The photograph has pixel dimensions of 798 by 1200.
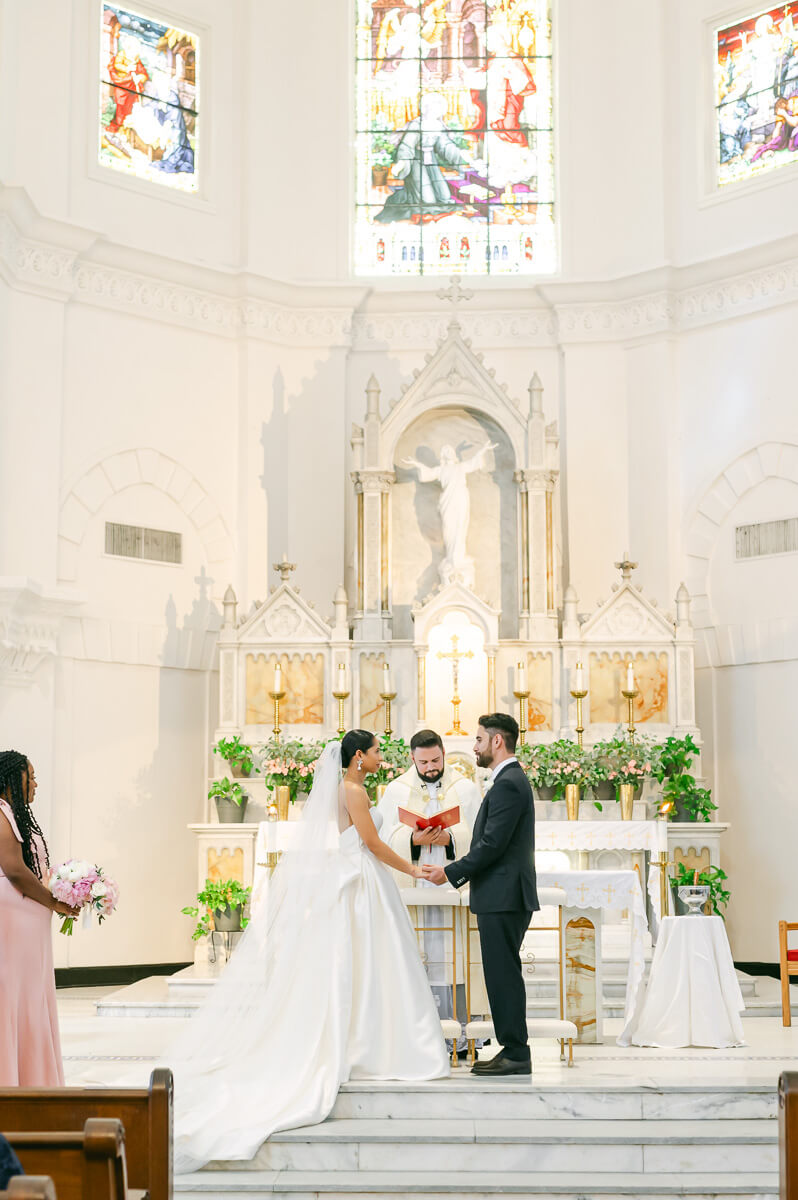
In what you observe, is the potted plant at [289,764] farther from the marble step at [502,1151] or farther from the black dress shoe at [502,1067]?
the marble step at [502,1151]

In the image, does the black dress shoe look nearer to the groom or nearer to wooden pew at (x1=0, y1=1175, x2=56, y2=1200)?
the groom

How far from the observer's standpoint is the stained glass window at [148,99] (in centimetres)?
1470

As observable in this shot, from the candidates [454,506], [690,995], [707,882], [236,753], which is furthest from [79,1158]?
[454,506]

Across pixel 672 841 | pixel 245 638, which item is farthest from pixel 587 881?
pixel 245 638

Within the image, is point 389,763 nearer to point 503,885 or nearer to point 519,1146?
point 503,885

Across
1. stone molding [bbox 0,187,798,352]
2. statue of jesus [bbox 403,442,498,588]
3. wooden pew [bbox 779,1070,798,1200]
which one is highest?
stone molding [bbox 0,187,798,352]

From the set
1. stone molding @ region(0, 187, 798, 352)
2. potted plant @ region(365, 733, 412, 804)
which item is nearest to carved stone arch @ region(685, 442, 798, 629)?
stone molding @ region(0, 187, 798, 352)

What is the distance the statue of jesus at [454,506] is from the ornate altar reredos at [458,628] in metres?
0.01

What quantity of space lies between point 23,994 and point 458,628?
7391 millimetres

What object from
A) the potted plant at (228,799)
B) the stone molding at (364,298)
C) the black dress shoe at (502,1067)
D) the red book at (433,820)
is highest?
the stone molding at (364,298)

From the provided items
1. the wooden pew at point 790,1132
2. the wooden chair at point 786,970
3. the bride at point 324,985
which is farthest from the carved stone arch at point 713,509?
the wooden pew at point 790,1132

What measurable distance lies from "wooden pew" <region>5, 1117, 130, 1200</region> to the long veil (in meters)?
2.95

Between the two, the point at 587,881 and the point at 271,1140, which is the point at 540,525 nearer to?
the point at 587,881

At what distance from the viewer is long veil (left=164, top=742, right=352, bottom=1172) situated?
6750 millimetres
